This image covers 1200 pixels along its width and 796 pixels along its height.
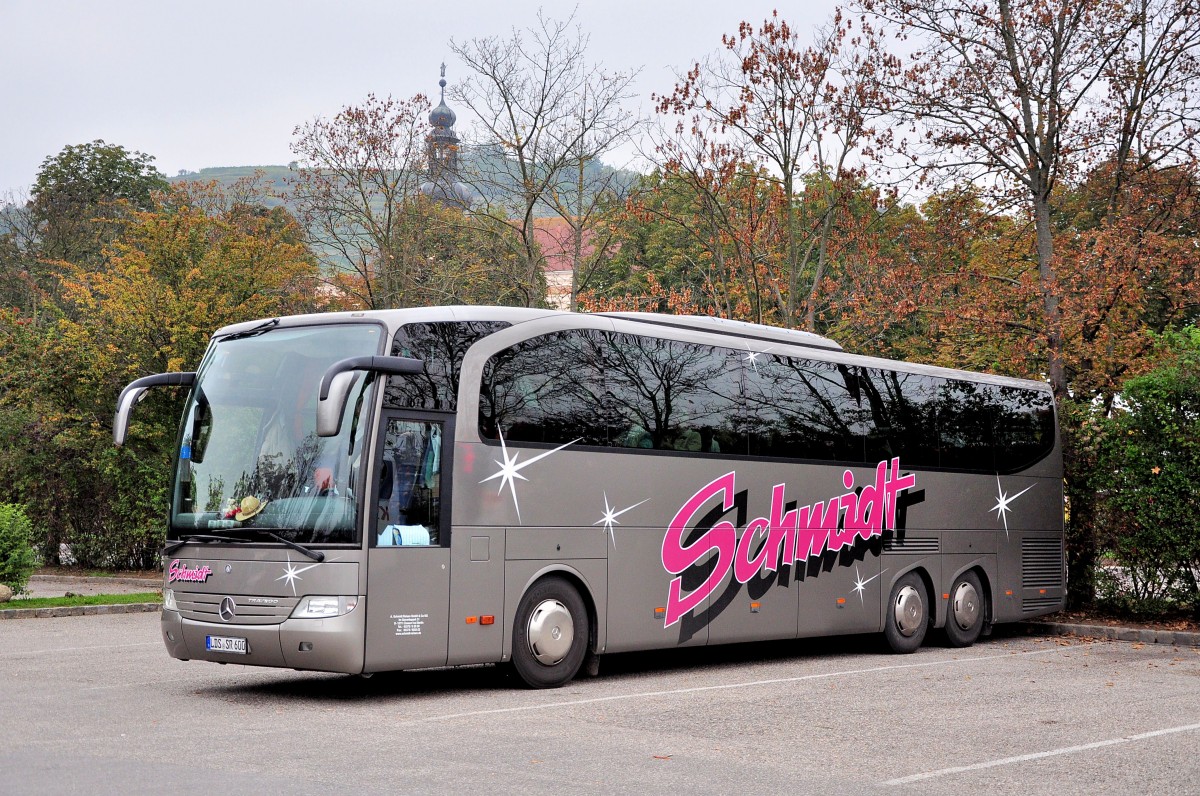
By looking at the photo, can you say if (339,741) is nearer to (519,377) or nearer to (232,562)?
(232,562)

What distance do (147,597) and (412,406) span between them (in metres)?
12.6

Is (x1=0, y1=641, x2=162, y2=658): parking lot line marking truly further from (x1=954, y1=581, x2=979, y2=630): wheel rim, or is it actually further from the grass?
(x1=954, y1=581, x2=979, y2=630): wheel rim

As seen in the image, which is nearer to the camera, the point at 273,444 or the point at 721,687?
the point at 273,444

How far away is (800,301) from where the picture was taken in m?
26.6

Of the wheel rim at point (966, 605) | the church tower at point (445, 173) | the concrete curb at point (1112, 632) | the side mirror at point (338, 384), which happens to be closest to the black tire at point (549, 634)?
the side mirror at point (338, 384)

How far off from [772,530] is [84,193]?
172ft

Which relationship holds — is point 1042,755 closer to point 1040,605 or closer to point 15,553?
point 1040,605

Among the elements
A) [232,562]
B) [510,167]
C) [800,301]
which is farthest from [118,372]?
[232,562]

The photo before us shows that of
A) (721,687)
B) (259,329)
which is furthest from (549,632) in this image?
(259,329)

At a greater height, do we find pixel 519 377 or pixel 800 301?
pixel 800 301

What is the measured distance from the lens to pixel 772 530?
49.2 feet

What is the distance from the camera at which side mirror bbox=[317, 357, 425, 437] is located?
33.1ft

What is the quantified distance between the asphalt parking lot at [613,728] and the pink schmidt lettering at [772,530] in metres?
1.04

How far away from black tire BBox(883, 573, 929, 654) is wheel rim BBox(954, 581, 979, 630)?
0.65 metres
